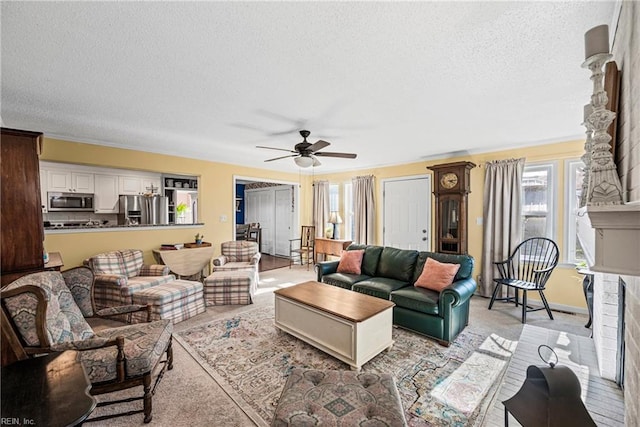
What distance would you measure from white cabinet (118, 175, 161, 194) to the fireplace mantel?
714 centimetres

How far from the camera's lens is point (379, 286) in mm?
3373

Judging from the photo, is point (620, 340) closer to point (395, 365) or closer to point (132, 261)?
point (395, 365)

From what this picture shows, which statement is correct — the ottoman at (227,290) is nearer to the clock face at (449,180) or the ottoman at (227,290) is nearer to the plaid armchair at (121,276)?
the plaid armchair at (121,276)

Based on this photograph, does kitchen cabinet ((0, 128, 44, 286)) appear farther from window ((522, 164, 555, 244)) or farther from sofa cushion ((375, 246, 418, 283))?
window ((522, 164, 555, 244))

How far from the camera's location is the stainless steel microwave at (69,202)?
4992mm

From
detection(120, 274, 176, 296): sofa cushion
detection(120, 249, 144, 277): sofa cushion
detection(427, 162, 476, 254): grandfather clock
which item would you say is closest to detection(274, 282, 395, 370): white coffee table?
detection(120, 274, 176, 296): sofa cushion

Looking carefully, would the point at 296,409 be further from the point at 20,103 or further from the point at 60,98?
the point at 20,103

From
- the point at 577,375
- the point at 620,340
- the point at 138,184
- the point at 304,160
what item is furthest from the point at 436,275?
the point at 138,184

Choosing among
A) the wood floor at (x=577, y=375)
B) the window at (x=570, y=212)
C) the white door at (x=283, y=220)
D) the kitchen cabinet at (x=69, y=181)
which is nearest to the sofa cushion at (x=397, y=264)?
the wood floor at (x=577, y=375)

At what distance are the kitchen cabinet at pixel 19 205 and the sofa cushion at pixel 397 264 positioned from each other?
3697 millimetres

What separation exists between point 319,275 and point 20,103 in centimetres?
384

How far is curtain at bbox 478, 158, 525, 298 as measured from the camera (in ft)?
13.2

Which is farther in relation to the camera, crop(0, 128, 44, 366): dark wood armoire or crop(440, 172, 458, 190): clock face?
crop(440, 172, 458, 190): clock face

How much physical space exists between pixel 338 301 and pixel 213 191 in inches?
142
